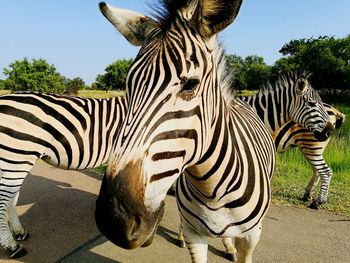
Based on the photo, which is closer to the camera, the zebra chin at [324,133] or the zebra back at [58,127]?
the zebra back at [58,127]

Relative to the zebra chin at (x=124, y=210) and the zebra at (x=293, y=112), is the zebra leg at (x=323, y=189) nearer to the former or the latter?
the zebra at (x=293, y=112)

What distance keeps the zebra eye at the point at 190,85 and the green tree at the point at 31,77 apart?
145 feet

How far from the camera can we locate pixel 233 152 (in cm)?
188

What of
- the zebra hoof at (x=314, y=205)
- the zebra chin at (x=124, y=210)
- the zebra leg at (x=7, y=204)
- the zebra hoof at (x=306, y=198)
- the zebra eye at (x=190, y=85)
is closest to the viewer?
the zebra chin at (x=124, y=210)

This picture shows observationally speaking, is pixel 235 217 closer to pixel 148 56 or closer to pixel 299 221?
pixel 148 56

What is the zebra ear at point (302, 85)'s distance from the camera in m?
5.14

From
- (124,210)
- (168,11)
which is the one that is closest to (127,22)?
(168,11)

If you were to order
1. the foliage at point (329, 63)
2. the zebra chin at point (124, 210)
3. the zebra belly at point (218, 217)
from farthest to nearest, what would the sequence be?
the foliage at point (329, 63) < the zebra belly at point (218, 217) < the zebra chin at point (124, 210)

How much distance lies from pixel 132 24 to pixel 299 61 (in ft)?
116

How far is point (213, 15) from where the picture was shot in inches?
57.0

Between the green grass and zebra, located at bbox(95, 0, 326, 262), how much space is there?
4.35m

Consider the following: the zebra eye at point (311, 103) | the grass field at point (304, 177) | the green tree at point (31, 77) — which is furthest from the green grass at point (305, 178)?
the green tree at point (31, 77)

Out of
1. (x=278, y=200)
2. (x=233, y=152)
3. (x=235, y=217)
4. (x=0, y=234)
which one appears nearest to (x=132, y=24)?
(x=233, y=152)

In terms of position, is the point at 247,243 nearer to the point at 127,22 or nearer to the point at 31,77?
the point at 127,22
